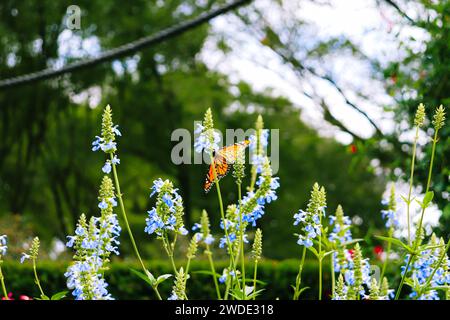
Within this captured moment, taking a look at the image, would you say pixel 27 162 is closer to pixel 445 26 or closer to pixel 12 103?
pixel 12 103

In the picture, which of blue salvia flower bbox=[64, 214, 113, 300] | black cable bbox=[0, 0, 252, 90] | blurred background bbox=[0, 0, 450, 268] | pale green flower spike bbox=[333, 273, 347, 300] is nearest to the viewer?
blue salvia flower bbox=[64, 214, 113, 300]

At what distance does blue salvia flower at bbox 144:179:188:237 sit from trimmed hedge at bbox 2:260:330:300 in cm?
482

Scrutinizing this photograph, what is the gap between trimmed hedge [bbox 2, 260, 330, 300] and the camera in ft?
25.0

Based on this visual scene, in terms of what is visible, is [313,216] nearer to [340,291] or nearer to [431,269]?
[340,291]

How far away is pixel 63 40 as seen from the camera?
57.7 ft

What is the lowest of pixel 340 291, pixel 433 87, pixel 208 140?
pixel 340 291

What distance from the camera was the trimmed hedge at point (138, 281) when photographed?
25.0ft

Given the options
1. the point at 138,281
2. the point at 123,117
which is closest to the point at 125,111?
the point at 123,117

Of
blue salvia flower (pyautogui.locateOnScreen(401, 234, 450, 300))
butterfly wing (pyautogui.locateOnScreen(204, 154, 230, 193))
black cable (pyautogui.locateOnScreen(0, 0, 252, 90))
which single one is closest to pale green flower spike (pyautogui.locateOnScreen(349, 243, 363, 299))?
blue salvia flower (pyautogui.locateOnScreen(401, 234, 450, 300))

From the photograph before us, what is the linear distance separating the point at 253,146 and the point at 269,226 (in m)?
20.2

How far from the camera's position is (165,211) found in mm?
2801

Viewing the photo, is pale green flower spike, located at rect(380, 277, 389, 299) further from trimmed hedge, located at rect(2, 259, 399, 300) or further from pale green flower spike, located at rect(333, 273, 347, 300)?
trimmed hedge, located at rect(2, 259, 399, 300)

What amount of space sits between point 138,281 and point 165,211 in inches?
205
